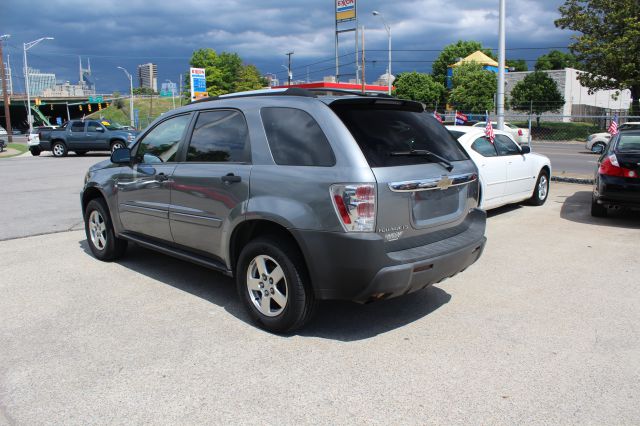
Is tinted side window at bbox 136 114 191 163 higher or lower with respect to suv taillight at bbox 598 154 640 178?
higher

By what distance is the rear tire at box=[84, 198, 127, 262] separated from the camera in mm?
6176

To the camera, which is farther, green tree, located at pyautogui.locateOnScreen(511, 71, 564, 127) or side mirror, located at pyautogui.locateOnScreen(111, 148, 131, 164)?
green tree, located at pyautogui.locateOnScreen(511, 71, 564, 127)

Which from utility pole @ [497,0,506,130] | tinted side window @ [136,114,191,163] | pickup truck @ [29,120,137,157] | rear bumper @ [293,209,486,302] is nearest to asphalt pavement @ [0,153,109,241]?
tinted side window @ [136,114,191,163]

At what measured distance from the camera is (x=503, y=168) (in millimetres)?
9078

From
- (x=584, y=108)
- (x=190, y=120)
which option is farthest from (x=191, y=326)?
(x=584, y=108)

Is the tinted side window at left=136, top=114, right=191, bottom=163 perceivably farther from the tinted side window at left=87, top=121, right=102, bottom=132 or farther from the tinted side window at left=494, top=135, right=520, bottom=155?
the tinted side window at left=87, top=121, right=102, bottom=132

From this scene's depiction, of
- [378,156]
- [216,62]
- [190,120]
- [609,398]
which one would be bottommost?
[609,398]

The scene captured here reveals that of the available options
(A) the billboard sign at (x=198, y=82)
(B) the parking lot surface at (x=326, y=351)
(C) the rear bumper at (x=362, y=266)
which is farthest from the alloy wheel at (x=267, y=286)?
(A) the billboard sign at (x=198, y=82)

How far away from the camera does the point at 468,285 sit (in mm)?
5441

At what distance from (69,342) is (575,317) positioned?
4103 mm

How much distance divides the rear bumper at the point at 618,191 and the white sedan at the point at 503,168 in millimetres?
1382

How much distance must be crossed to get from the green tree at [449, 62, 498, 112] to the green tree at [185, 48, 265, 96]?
42.0m

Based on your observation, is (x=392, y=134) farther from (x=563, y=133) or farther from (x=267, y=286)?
(x=563, y=133)

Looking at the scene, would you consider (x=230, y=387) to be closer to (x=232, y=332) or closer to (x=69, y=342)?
(x=232, y=332)
